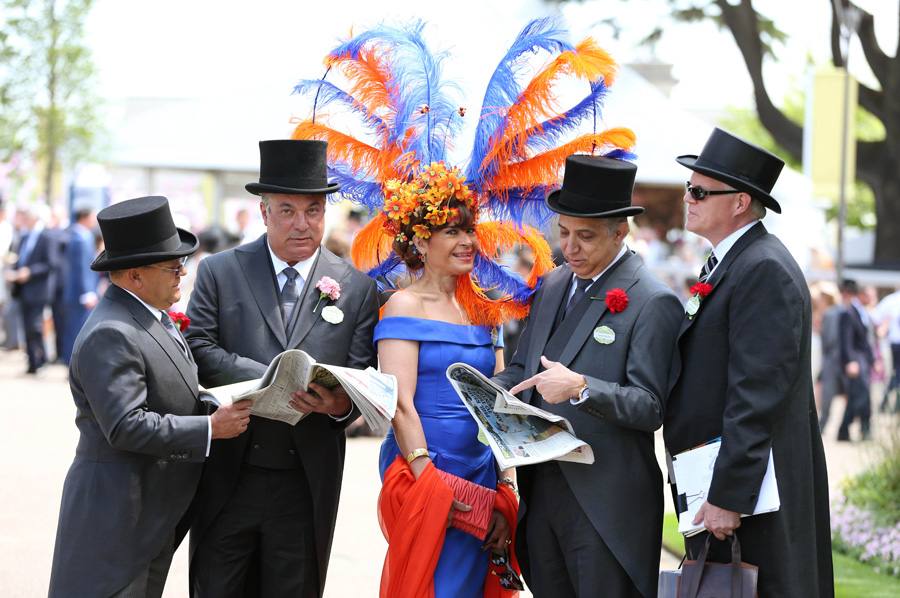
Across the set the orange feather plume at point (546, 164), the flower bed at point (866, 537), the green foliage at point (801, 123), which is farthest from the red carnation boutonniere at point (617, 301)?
the green foliage at point (801, 123)

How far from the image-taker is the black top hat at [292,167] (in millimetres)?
4531

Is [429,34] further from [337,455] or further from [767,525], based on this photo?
[767,525]

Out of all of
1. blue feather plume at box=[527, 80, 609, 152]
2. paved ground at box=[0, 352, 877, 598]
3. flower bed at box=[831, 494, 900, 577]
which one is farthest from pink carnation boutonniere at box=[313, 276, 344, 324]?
flower bed at box=[831, 494, 900, 577]

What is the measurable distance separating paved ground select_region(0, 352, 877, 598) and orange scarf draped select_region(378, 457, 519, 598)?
2046 millimetres

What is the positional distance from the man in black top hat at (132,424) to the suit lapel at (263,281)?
40 cm

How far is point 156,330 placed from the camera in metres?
4.05

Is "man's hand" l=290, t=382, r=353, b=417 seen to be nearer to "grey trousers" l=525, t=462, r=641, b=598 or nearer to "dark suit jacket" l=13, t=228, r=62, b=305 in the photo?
"grey trousers" l=525, t=462, r=641, b=598

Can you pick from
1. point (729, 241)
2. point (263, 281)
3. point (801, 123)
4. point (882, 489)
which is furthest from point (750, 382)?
point (801, 123)

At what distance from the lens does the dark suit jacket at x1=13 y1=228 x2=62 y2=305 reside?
14.9 meters

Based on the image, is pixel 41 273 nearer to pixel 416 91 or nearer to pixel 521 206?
pixel 416 91

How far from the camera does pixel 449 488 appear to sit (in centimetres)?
432

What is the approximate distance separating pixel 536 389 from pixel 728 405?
693 millimetres

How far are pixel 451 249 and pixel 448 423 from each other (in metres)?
0.67

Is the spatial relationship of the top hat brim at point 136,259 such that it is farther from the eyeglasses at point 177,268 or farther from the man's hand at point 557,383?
the man's hand at point 557,383
